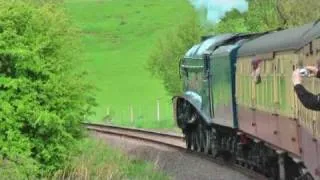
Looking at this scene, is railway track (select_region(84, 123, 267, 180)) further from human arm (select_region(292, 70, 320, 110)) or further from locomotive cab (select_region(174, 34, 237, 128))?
human arm (select_region(292, 70, 320, 110))

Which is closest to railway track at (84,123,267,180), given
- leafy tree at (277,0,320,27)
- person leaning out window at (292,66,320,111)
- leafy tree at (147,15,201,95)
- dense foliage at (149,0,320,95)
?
dense foliage at (149,0,320,95)


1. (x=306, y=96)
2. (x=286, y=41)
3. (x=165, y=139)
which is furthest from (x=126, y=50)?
(x=306, y=96)

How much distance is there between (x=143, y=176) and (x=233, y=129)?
4.57 meters

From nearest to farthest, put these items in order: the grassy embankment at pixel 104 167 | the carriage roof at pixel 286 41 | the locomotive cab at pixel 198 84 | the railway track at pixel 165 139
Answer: the carriage roof at pixel 286 41 < the grassy embankment at pixel 104 167 < the railway track at pixel 165 139 < the locomotive cab at pixel 198 84

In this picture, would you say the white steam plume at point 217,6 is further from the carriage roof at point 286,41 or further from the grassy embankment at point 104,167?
the carriage roof at point 286,41

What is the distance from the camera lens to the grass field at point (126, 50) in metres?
54.9

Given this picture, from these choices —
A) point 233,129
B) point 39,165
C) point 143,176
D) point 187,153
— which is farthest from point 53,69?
point 187,153

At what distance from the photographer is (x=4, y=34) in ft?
49.2

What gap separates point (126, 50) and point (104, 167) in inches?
2808

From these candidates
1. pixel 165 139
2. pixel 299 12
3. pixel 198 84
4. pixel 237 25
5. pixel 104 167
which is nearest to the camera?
pixel 104 167

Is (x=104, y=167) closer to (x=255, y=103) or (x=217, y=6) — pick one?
(x=255, y=103)

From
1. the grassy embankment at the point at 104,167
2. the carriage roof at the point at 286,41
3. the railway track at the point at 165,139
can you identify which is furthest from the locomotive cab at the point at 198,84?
the carriage roof at the point at 286,41

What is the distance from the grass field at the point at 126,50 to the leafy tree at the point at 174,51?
2.07 m

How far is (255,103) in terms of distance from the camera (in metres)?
17.7
